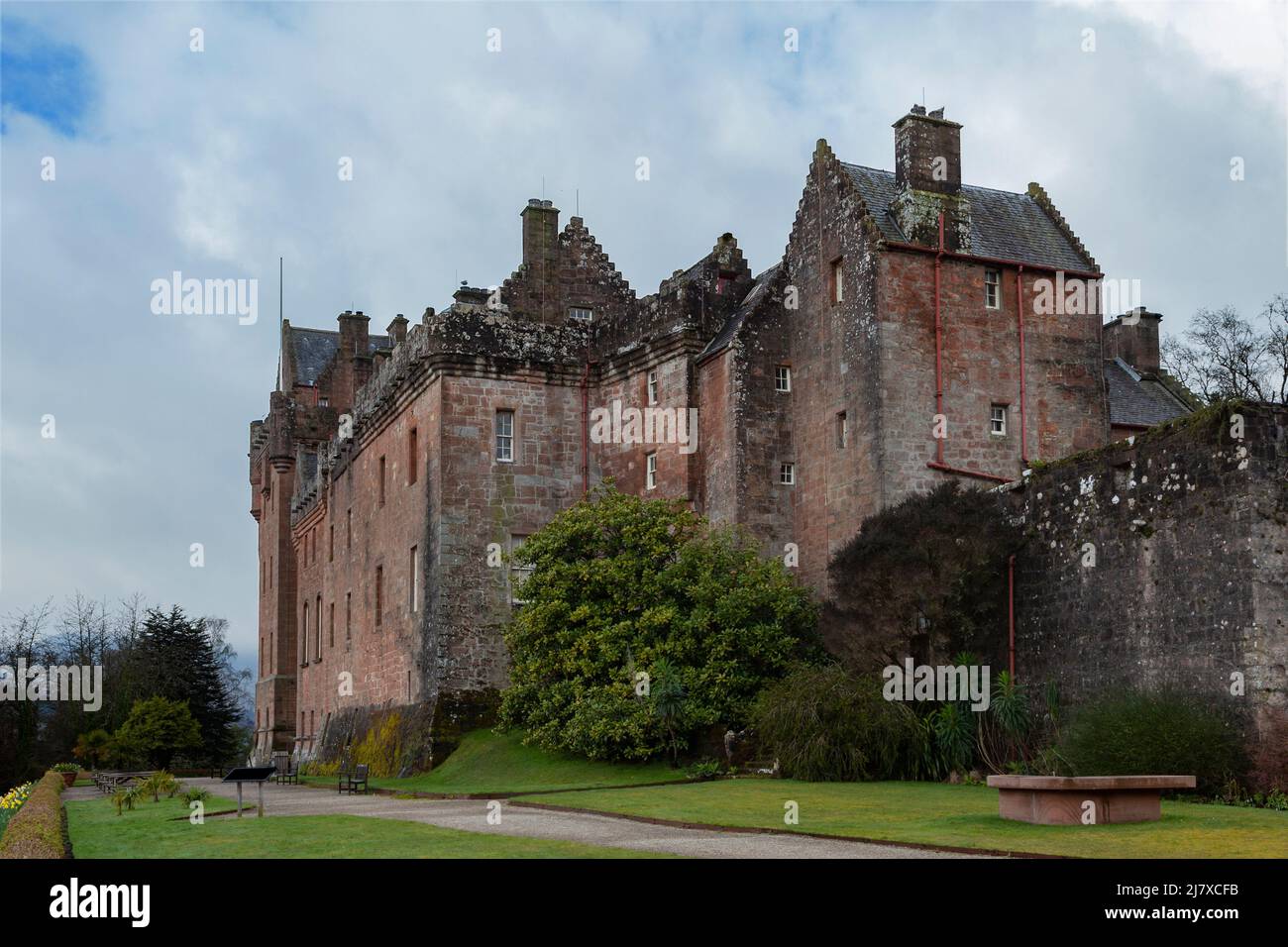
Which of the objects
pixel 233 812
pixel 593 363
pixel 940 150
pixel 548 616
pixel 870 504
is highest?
pixel 940 150

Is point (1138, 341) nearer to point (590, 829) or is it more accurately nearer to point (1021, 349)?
point (1021, 349)

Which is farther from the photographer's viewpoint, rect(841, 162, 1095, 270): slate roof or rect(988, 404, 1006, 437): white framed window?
rect(841, 162, 1095, 270): slate roof

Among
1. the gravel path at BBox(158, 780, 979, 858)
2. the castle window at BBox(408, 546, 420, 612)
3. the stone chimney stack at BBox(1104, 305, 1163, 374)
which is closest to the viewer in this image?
the gravel path at BBox(158, 780, 979, 858)

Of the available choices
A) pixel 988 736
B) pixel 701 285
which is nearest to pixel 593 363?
pixel 701 285

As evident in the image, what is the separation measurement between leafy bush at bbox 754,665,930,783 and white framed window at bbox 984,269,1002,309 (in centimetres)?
985

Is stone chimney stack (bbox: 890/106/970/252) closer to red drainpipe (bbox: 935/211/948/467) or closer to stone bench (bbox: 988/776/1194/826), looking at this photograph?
red drainpipe (bbox: 935/211/948/467)

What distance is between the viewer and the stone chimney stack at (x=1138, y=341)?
134 feet

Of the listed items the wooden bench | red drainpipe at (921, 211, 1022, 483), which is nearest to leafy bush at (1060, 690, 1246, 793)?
red drainpipe at (921, 211, 1022, 483)

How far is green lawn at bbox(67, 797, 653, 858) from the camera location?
1287 centimetres

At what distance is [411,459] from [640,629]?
1057cm

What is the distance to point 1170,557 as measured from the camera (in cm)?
2033

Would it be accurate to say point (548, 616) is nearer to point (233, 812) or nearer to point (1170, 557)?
point (233, 812)

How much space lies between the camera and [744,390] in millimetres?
30641
